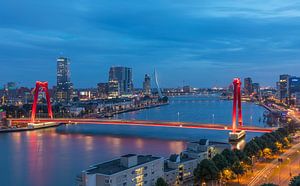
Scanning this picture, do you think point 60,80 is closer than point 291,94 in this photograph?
No

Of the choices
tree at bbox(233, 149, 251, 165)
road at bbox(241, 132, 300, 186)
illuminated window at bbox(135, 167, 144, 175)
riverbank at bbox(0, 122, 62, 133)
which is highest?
illuminated window at bbox(135, 167, 144, 175)

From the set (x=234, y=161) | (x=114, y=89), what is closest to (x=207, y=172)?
(x=234, y=161)

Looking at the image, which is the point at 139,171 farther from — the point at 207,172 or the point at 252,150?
the point at 252,150

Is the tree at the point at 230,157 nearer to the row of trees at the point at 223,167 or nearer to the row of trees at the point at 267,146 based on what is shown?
the row of trees at the point at 223,167

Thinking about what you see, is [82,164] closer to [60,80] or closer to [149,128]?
[149,128]

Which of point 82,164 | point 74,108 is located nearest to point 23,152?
point 82,164

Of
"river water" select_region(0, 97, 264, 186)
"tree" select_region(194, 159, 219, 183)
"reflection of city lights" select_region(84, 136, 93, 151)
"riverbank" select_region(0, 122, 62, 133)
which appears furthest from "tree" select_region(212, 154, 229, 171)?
"riverbank" select_region(0, 122, 62, 133)

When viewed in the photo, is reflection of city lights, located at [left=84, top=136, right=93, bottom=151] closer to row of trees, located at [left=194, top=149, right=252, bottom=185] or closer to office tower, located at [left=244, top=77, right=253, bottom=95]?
row of trees, located at [left=194, top=149, right=252, bottom=185]
